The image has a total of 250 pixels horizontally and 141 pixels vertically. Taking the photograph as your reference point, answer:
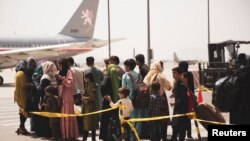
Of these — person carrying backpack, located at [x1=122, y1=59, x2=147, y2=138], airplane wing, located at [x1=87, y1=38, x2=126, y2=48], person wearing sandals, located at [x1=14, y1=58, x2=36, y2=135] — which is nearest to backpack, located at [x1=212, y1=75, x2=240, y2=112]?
person carrying backpack, located at [x1=122, y1=59, x2=147, y2=138]

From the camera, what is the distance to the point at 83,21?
169 feet

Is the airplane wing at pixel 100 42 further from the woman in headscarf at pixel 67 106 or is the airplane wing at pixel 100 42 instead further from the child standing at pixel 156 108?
the child standing at pixel 156 108

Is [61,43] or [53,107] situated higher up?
[61,43]

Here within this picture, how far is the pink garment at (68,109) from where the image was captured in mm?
10805

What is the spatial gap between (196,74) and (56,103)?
15449mm

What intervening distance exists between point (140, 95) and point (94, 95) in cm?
112

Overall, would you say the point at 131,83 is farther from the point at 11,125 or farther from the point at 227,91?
the point at 11,125

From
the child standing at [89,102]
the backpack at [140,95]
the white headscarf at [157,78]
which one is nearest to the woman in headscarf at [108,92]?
the child standing at [89,102]

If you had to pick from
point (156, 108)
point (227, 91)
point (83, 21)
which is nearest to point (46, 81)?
point (156, 108)

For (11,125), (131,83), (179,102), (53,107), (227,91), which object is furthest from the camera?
(11,125)

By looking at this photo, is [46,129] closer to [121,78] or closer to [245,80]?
[121,78]

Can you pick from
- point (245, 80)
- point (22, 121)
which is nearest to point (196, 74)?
point (22, 121)

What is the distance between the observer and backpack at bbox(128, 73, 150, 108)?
997 centimetres

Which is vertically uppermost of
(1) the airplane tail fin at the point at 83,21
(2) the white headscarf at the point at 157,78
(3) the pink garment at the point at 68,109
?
(1) the airplane tail fin at the point at 83,21
